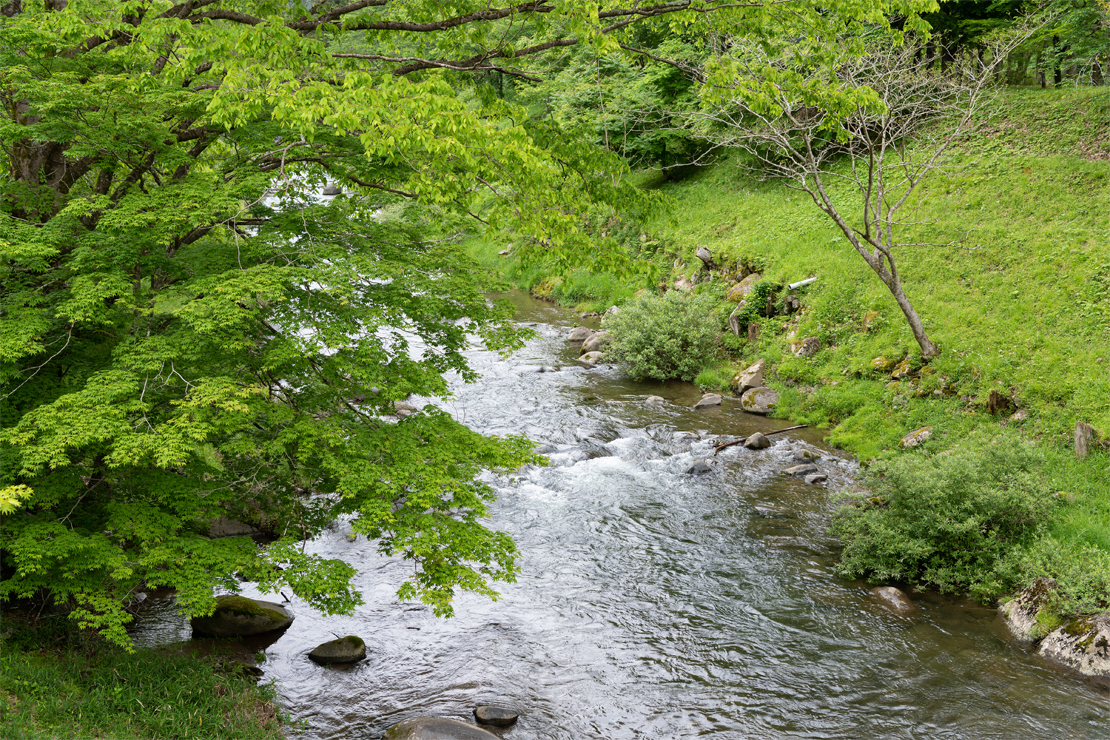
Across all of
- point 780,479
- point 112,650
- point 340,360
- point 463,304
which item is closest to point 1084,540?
point 780,479

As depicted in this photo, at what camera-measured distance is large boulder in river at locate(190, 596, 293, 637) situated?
32.0ft

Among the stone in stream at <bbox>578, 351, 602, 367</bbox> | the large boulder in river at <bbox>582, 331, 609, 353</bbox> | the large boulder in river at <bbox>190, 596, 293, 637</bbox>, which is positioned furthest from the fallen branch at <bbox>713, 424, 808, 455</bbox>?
the large boulder in river at <bbox>190, 596, 293, 637</bbox>

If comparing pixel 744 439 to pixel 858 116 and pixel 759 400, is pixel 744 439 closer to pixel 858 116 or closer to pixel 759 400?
A: pixel 759 400

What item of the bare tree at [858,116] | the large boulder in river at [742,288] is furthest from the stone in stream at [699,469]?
the large boulder in river at [742,288]

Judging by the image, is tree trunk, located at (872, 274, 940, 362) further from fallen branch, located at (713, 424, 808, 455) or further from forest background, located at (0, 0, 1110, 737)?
forest background, located at (0, 0, 1110, 737)

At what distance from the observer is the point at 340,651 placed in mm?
9523

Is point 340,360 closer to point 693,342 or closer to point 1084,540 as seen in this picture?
point 1084,540

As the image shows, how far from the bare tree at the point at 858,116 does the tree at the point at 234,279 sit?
1108 mm

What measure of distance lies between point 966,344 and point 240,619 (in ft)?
50.2

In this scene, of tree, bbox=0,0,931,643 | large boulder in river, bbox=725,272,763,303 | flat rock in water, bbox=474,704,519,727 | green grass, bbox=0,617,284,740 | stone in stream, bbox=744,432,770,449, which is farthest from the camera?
large boulder in river, bbox=725,272,763,303

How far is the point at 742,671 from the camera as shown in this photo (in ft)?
30.1

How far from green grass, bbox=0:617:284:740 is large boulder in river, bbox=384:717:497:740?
1.26m

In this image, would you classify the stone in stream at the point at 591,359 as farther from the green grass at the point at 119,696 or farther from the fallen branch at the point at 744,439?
the green grass at the point at 119,696

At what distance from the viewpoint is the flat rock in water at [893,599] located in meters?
10.4
